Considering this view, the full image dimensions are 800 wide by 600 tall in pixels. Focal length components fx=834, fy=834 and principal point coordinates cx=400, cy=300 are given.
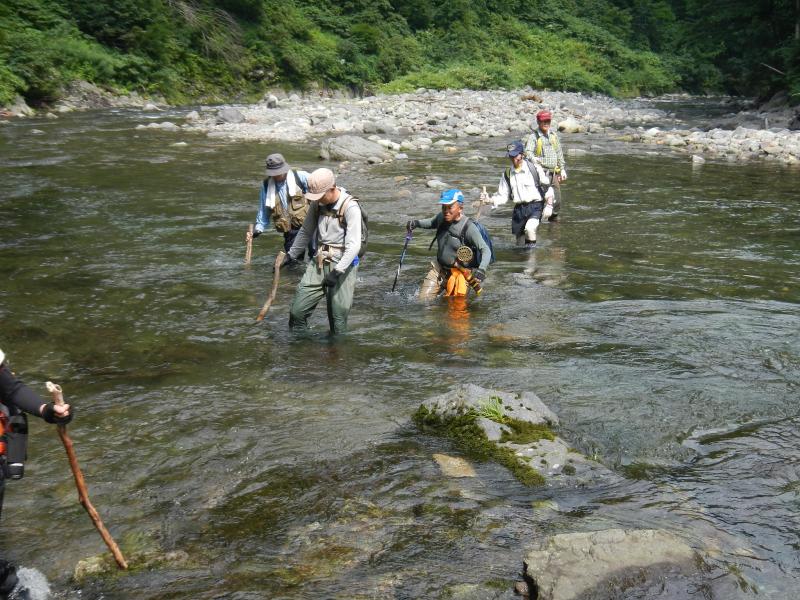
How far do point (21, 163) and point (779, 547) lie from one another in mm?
18736

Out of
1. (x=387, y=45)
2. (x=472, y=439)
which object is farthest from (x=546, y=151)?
(x=387, y=45)

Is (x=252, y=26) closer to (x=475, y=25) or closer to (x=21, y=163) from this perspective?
(x=475, y=25)

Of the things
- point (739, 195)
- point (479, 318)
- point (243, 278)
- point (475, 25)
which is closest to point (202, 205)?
point (243, 278)

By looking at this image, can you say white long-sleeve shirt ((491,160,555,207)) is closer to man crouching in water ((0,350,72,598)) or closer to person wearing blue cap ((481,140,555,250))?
person wearing blue cap ((481,140,555,250))

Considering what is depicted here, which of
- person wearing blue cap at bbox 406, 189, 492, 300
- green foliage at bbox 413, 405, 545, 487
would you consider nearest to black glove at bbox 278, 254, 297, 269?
person wearing blue cap at bbox 406, 189, 492, 300

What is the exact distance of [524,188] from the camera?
12906mm

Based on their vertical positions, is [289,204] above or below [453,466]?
above

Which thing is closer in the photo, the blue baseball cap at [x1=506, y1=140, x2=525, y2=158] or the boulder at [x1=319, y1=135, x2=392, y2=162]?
the blue baseball cap at [x1=506, y1=140, x2=525, y2=158]

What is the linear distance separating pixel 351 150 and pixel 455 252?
12.9 m

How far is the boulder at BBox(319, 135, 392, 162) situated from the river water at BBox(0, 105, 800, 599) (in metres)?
6.67

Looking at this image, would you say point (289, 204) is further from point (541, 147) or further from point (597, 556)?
point (597, 556)

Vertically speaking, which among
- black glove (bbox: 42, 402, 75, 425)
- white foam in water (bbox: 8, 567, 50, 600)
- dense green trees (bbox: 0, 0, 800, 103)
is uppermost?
dense green trees (bbox: 0, 0, 800, 103)

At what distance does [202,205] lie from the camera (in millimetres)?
16422

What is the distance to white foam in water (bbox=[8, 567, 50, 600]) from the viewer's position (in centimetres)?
444
